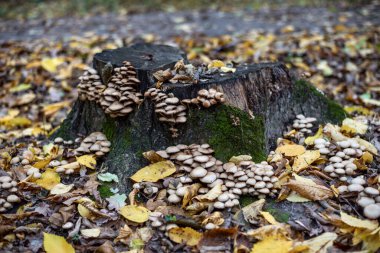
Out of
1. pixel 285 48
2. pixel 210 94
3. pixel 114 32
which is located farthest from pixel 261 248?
pixel 114 32

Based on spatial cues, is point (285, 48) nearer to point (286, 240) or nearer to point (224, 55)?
point (224, 55)

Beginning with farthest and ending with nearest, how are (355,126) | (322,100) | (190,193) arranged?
(322,100) < (355,126) < (190,193)

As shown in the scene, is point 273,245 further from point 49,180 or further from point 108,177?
point 49,180

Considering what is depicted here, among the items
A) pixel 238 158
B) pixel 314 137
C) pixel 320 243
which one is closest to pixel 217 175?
pixel 238 158

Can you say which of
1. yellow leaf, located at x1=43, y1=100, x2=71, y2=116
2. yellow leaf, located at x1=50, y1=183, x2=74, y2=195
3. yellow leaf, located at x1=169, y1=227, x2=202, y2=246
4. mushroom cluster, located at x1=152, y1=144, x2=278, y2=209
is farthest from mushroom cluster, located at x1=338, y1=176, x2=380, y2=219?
yellow leaf, located at x1=43, y1=100, x2=71, y2=116

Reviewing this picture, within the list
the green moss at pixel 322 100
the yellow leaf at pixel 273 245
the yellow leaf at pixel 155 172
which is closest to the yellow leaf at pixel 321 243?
the yellow leaf at pixel 273 245

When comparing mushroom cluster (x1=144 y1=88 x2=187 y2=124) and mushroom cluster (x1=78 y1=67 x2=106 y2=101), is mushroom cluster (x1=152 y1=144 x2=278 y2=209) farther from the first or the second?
mushroom cluster (x1=78 y1=67 x2=106 y2=101)
